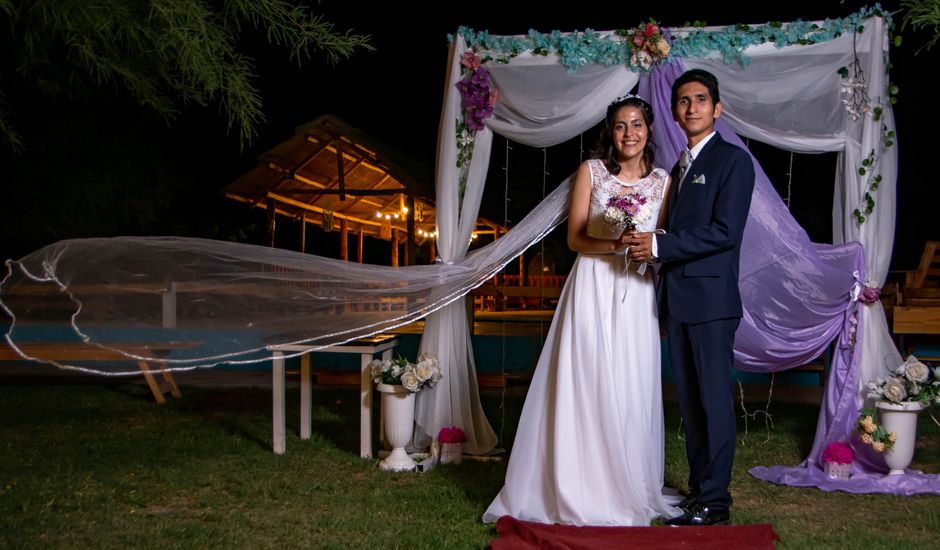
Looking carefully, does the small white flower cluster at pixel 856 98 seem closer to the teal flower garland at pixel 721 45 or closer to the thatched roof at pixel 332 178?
the teal flower garland at pixel 721 45

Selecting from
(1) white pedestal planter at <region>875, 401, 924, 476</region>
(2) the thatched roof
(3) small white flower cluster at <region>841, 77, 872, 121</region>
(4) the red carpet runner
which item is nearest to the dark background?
(2) the thatched roof

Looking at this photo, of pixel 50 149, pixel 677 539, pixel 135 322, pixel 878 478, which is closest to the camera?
pixel 677 539

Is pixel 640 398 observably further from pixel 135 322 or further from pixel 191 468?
pixel 191 468

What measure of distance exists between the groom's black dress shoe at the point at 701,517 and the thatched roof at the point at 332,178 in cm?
894

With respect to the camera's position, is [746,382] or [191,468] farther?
[746,382]

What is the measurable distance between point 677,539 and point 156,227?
14.7 meters

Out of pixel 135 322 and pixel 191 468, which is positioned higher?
pixel 135 322

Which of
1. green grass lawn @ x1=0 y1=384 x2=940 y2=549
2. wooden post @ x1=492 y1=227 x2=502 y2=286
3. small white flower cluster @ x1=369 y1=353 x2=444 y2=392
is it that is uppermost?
wooden post @ x1=492 y1=227 x2=502 y2=286

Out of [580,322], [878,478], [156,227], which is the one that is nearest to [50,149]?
[156,227]

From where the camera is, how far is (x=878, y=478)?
17.0 feet

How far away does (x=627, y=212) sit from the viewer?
3.95 m

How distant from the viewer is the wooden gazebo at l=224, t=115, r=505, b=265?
12.5 m

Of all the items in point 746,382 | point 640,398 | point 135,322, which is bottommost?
point 746,382

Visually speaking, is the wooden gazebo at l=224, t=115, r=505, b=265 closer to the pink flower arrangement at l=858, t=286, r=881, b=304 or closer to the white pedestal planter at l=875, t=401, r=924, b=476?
the pink flower arrangement at l=858, t=286, r=881, b=304
